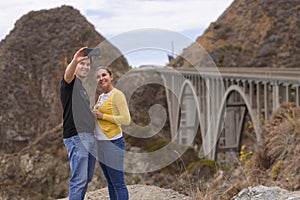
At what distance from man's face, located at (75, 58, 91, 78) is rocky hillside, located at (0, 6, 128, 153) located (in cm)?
3293

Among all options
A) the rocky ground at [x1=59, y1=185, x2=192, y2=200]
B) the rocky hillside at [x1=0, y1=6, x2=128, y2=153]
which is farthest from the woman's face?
the rocky hillside at [x1=0, y1=6, x2=128, y2=153]

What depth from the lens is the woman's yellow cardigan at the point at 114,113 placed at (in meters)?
3.86

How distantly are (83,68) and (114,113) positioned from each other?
1.55 ft

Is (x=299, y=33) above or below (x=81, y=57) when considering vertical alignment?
above

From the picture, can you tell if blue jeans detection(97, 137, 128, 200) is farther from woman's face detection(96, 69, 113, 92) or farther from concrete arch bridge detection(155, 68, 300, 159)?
concrete arch bridge detection(155, 68, 300, 159)

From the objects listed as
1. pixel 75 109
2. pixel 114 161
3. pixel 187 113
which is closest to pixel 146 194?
pixel 114 161

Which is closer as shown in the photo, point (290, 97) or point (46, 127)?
point (290, 97)

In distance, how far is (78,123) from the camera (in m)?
3.82

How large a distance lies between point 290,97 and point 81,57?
9.86 metres

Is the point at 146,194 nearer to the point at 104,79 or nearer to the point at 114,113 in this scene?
the point at 114,113

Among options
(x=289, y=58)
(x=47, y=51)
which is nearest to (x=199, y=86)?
(x=289, y=58)

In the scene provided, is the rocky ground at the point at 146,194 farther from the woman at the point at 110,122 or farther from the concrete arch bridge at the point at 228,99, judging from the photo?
the concrete arch bridge at the point at 228,99

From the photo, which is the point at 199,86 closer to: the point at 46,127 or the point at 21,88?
the point at 46,127

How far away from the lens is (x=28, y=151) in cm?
2530
